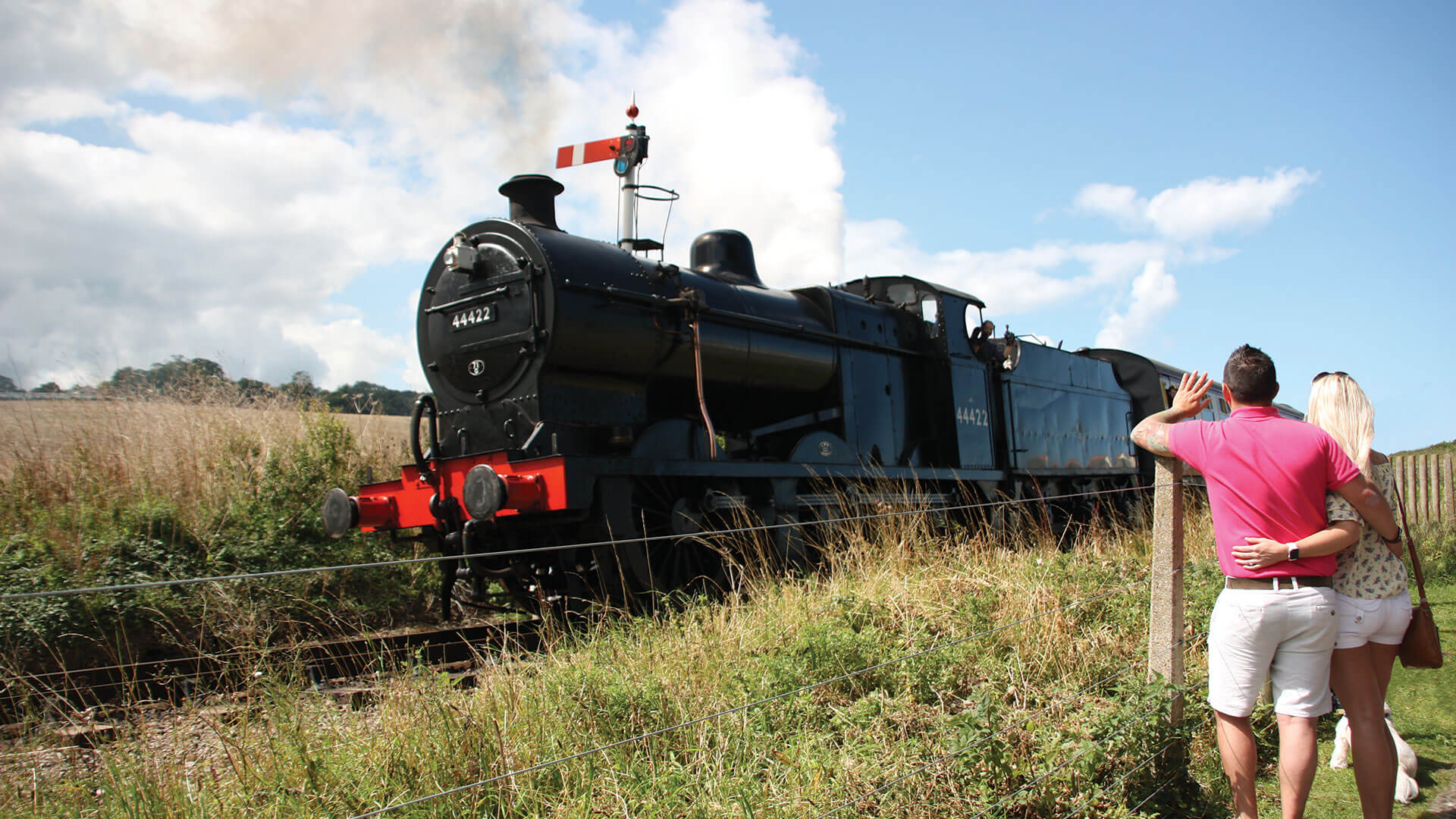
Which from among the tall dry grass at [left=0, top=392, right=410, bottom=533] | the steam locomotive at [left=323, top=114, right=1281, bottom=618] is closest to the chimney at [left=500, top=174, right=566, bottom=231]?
the steam locomotive at [left=323, top=114, right=1281, bottom=618]

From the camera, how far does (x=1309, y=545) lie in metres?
2.67

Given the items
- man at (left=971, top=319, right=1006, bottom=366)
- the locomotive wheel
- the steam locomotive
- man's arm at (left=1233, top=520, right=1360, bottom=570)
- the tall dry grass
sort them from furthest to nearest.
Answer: man at (left=971, top=319, right=1006, bottom=366)
the tall dry grass
the locomotive wheel
the steam locomotive
man's arm at (left=1233, top=520, right=1360, bottom=570)

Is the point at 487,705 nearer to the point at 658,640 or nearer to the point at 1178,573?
the point at 658,640

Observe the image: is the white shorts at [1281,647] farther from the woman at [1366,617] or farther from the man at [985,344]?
the man at [985,344]

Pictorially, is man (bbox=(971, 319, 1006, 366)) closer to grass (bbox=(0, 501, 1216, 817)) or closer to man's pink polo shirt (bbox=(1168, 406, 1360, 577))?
grass (bbox=(0, 501, 1216, 817))

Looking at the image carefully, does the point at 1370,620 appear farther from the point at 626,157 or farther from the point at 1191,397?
the point at 626,157

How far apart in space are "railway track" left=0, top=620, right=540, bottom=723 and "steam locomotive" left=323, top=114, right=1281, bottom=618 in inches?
15.5

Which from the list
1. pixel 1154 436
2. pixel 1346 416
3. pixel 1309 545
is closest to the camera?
pixel 1309 545

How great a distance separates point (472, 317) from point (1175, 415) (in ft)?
15.8

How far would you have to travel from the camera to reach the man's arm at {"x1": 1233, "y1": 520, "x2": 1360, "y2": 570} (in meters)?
2.67

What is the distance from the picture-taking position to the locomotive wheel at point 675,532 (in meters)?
6.02

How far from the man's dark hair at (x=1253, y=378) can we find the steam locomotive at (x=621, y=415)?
9.81ft

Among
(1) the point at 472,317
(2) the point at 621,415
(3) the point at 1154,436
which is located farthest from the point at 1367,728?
(1) the point at 472,317

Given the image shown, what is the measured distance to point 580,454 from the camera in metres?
6.08
